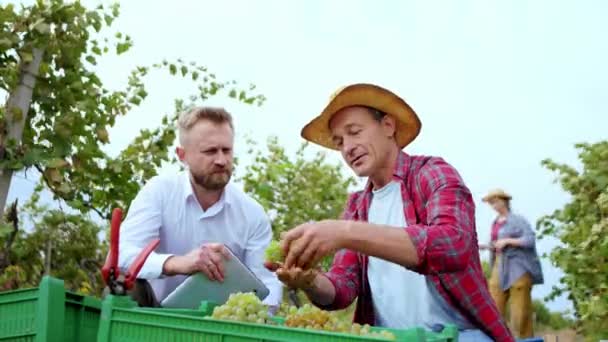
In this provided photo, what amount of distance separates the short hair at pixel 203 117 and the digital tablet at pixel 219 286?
1013 mm

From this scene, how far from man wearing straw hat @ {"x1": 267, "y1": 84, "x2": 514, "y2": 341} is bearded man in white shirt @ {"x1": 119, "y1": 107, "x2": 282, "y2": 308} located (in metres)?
0.69

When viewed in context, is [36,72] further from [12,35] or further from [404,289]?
[404,289]

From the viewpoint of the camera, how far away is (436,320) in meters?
2.89

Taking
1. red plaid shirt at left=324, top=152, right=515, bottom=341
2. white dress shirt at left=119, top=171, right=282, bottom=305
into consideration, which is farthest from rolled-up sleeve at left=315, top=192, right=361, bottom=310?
white dress shirt at left=119, top=171, right=282, bottom=305

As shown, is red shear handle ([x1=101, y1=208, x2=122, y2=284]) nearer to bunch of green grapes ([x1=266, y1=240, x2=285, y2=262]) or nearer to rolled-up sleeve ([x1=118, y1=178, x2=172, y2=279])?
bunch of green grapes ([x1=266, y1=240, x2=285, y2=262])

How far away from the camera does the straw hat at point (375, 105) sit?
9.72ft

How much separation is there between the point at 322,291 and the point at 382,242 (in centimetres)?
58

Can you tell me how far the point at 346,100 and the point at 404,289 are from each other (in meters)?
0.63

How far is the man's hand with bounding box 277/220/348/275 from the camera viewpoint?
2236mm

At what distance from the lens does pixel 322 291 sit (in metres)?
2.92

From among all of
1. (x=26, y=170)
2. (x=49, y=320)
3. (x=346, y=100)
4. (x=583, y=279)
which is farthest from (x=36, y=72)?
(x=583, y=279)

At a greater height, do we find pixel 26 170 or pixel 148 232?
pixel 26 170

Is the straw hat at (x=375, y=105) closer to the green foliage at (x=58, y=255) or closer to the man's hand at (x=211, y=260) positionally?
the man's hand at (x=211, y=260)

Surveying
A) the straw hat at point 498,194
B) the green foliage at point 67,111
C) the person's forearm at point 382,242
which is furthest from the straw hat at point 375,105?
the straw hat at point 498,194
